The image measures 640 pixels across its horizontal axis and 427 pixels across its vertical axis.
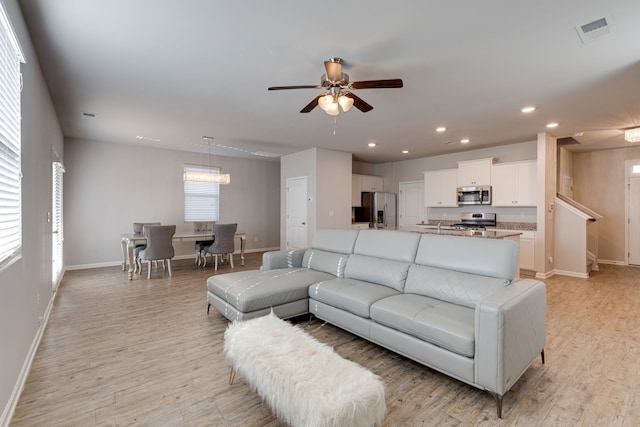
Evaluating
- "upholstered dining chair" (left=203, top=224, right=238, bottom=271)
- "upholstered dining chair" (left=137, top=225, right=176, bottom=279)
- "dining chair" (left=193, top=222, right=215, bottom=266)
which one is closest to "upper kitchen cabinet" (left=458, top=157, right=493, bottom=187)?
"upholstered dining chair" (left=203, top=224, right=238, bottom=271)

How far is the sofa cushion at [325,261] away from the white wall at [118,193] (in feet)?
15.1

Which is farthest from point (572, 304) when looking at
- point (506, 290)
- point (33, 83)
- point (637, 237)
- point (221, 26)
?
point (33, 83)

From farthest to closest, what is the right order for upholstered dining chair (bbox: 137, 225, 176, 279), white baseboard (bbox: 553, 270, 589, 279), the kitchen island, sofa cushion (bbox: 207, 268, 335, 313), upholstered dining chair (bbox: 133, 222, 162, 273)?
upholstered dining chair (bbox: 133, 222, 162, 273)
white baseboard (bbox: 553, 270, 589, 279)
upholstered dining chair (bbox: 137, 225, 176, 279)
the kitchen island
sofa cushion (bbox: 207, 268, 335, 313)

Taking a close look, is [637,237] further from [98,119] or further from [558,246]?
[98,119]

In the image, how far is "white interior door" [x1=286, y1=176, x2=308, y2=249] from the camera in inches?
273

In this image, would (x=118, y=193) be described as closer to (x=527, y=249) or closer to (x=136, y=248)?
(x=136, y=248)

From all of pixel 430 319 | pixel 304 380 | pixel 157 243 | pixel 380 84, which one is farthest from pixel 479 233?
pixel 157 243

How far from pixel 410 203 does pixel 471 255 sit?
5745 mm

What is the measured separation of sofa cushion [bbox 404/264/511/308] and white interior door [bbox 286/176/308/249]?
13.6 ft

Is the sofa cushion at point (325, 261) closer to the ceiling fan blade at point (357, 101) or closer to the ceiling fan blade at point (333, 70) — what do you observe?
the ceiling fan blade at point (357, 101)

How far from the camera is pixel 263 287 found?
3082mm

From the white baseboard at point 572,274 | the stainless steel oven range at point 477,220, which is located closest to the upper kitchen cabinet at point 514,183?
the stainless steel oven range at point 477,220

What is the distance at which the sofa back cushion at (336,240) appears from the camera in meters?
3.79

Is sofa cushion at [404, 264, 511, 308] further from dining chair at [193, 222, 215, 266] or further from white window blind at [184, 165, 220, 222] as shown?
white window blind at [184, 165, 220, 222]
